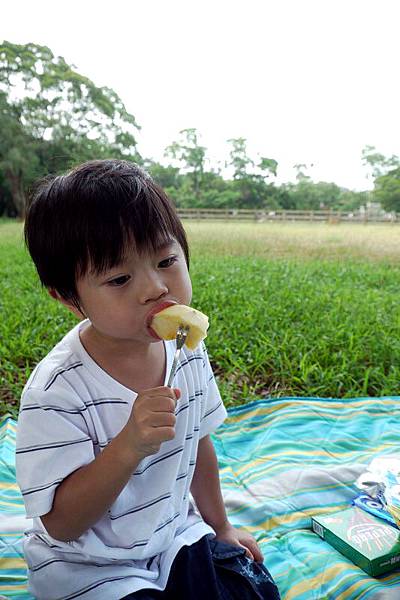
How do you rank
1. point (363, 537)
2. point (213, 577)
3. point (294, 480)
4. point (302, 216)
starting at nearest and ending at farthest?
point (213, 577) → point (363, 537) → point (294, 480) → point (302, 216)

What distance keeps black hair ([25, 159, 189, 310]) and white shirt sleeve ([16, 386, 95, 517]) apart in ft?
0.59

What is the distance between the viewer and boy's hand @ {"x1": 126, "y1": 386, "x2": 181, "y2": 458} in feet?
2.35

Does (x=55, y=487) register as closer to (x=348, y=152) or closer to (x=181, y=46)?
(x=181, y=46)

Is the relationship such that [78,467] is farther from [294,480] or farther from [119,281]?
[294,480]

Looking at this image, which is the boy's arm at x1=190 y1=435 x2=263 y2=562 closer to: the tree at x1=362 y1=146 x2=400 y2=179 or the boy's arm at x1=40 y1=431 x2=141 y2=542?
the boy's arm at x1=40 y1=431 x2=141 y2=542

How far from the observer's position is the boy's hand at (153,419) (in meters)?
0.72

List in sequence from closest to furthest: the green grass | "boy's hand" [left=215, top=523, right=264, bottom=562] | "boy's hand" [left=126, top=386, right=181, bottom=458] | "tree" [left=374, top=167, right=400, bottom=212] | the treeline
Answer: "boy's hand" [left=126, top=386, right=181, bottom=458], "boy's hand" [left=215, top=523, right=264, bottom=562], the green grass, the treeline, "tree" [left=374, top=167, right=400, bottom=212]

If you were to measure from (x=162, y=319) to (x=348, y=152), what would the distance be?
3.42m

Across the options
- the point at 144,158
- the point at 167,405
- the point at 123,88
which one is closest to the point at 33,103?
the point at 123,88

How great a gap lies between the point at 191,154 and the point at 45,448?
10.5ft

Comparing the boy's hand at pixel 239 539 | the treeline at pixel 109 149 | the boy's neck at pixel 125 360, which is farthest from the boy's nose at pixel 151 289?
the treeline at pixel 109 149

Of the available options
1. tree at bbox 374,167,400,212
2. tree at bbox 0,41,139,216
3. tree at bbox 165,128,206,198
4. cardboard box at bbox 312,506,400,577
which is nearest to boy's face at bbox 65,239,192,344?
cardboard box at bbox 312,506,400,577

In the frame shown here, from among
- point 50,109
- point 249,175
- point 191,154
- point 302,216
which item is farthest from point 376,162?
point 50,109

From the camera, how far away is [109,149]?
344 cm
